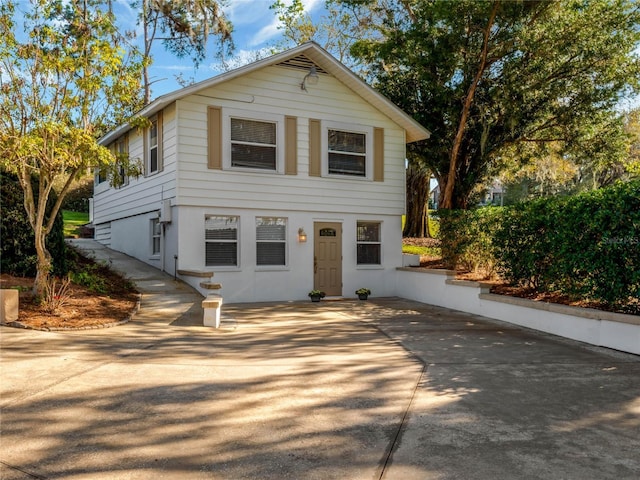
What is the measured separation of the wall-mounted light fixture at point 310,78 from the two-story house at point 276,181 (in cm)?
4

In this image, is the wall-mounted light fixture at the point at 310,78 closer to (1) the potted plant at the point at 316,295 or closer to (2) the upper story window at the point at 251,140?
(2) the upper story window at the point at 251,140

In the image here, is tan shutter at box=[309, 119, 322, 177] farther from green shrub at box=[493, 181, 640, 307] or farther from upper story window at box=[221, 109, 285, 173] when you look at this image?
green shrub at box=[493, 181, 640, 307]

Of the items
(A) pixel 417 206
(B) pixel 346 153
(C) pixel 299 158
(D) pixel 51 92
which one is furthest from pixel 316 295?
(A) pixel 417 206

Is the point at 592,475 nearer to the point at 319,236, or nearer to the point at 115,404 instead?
the point at 115,404

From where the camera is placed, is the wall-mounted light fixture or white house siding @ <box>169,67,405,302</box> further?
the wall-mounted light fixture

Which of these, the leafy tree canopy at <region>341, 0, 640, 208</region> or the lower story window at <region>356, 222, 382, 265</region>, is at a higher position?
the leafy tree canopy at <region>341, 0, 640, 208</region>

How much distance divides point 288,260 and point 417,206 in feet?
34.1

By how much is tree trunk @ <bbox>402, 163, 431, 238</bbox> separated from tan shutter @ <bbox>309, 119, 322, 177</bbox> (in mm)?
9017

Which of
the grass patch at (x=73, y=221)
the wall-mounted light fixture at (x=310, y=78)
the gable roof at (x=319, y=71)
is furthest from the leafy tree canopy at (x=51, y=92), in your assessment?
the grass patch at (x=73, y=221)

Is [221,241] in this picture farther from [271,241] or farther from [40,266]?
[40,266]

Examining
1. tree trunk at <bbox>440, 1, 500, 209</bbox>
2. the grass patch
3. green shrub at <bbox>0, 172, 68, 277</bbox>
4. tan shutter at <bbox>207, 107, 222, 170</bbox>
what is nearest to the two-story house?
tan shutter at <bbox>207, 107, 222, 170</bbox>

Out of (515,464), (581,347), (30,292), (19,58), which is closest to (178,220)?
(30,292)

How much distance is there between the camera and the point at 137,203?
14203 mm

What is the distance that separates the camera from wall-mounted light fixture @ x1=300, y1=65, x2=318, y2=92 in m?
12.4
